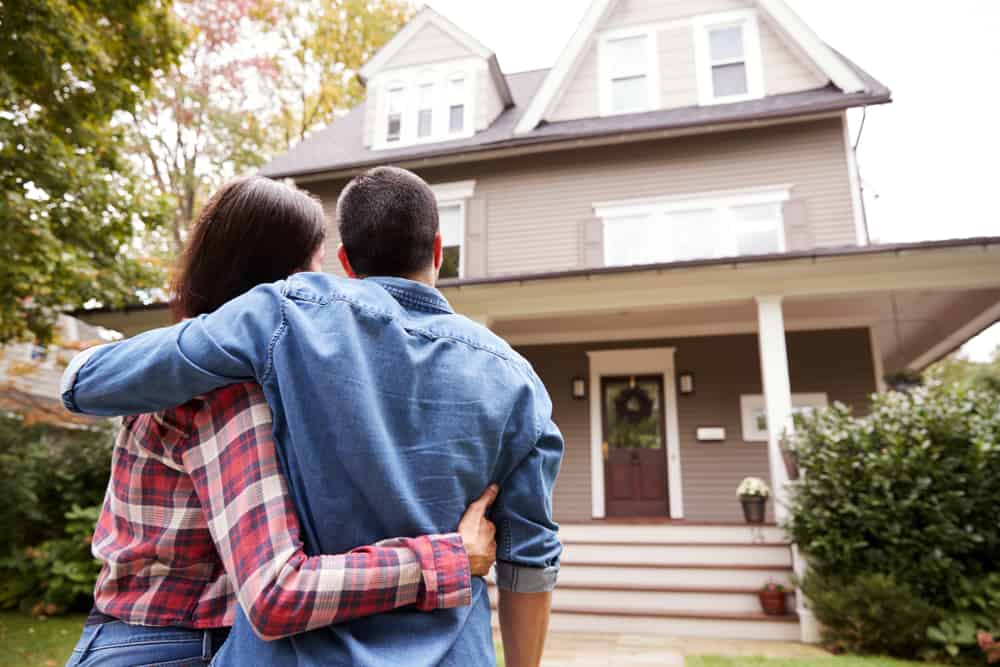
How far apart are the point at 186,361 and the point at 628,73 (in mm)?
10305

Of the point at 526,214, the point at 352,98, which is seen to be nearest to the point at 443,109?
the point at 526,214

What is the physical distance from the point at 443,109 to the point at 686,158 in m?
4.15

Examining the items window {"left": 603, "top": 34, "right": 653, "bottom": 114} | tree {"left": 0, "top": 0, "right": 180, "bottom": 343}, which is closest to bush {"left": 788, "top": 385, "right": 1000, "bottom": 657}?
window {"left": 603, "top": 34, "right": 653, "bottom": 114}

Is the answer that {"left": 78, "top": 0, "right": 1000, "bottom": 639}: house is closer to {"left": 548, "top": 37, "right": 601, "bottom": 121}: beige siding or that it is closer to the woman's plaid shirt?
{"left": 548, "top": 37, "right": 601, "bottom": 121}: beige siding

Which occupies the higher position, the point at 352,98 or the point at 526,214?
the point at 352,98

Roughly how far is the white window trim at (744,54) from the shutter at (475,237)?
3.62 meters

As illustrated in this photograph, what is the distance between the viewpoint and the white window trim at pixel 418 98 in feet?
35.0

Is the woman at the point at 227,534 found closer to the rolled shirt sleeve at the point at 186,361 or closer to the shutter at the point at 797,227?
→ the rolled shirt sleeve at the point at 186,361

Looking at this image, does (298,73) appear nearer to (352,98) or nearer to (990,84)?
(352,98)

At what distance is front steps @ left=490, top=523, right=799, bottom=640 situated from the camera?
593 cm

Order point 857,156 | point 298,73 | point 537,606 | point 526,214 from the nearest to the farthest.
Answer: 1. point 537,606
2. point 857,156
3. point 526,214
4. point 298,73

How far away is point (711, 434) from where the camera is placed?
8.84 metres

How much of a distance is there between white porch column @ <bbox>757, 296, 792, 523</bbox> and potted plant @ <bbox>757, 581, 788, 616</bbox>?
639 mm

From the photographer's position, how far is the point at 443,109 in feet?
35.4
